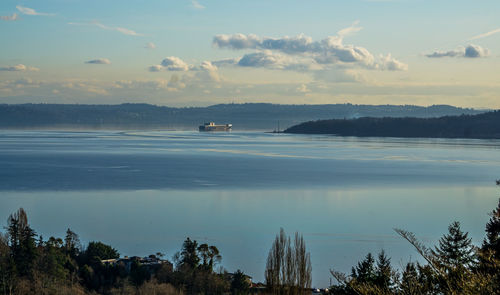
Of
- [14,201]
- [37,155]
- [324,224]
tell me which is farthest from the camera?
[37,155]

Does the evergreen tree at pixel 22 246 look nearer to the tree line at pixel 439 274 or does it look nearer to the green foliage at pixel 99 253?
the green foliage at pixel 99 253

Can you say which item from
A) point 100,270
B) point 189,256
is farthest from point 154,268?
point 100,270

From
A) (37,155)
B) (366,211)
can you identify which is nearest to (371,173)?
(366,211)

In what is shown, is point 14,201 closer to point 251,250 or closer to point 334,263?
point 251,250

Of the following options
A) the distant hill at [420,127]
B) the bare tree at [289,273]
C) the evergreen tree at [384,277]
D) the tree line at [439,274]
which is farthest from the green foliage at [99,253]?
the distant hill at [420,127]

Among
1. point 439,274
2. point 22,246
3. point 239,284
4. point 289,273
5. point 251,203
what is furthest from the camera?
point 251,203

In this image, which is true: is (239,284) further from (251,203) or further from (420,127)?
(420,127)

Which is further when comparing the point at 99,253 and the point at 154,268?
the point at 99,253
